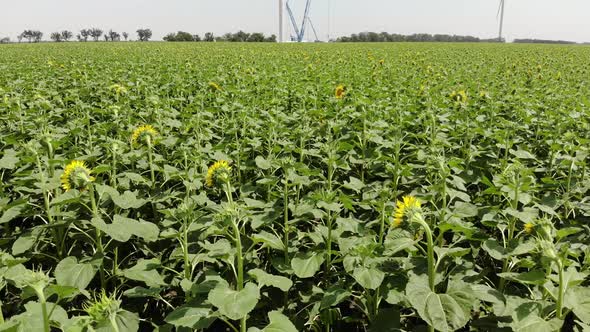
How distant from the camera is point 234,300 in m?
1.54

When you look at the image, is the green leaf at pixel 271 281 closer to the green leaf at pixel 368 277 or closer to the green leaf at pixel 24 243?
the green leaf at pixel 368 277

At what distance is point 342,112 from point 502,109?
6.37 feet

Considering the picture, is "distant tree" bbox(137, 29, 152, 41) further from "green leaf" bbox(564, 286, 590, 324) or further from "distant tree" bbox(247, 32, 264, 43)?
"green leaf" bbox(564, 286, 590, 324)

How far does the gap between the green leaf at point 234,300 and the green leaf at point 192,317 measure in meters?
0.13

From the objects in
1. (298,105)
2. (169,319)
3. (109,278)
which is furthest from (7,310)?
(298,105)

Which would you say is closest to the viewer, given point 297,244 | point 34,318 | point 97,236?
point 34,318

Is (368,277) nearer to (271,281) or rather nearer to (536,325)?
(271,281)

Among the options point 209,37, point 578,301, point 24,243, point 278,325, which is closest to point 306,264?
point 278,325

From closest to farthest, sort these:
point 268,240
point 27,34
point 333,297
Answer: point 333,297, point 268,240, point 27,34

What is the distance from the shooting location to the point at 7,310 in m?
2.37

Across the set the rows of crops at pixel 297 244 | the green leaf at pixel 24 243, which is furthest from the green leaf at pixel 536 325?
the green leaf at pixel 24 243

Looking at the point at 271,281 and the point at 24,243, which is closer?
the point at 271,281

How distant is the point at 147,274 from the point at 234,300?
615 mm

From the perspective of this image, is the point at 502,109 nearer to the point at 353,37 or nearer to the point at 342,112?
the point at 342,112
